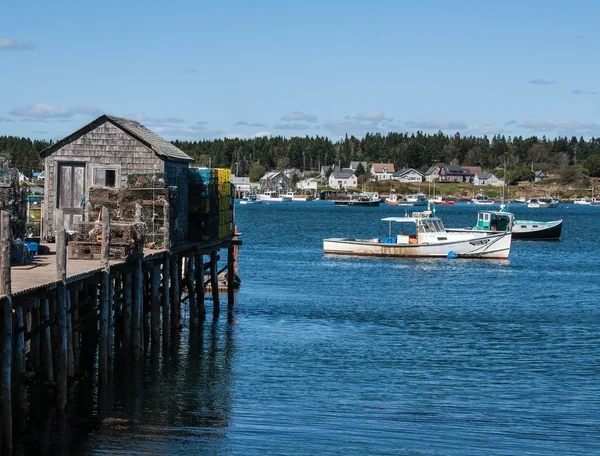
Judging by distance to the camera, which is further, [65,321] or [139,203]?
[139,203]

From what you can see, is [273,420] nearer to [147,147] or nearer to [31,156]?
[147,147]

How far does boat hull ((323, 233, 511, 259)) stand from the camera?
59.8 meters

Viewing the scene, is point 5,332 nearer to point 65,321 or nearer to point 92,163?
point 65,321

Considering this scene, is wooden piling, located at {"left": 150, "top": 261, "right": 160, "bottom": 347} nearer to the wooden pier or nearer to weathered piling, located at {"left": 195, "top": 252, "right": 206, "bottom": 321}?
the wooden pier

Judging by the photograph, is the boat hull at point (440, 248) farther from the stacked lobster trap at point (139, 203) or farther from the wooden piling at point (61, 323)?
the wooden piling at point (61, 323)

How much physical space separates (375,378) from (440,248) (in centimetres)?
3553

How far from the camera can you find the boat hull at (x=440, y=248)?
196 feet

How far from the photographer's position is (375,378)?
81.9 ft

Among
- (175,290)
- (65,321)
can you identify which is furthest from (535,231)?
(65,321)

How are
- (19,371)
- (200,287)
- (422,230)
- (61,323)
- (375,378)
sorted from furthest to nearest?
(422,230), (200,287), (375,378), (61,323), (19,371)

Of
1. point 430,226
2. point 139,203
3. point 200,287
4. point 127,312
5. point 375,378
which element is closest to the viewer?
point 127,312

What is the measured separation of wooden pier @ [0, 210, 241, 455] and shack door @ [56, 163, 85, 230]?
1.13 ft

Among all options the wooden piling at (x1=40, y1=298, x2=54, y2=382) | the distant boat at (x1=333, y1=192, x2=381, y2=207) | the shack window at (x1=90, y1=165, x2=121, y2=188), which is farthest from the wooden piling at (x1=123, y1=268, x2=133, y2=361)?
the distant boat at (x1=333, y1=192, x2=381, y2=207)

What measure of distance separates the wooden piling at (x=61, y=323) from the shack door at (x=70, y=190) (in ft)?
33.4
